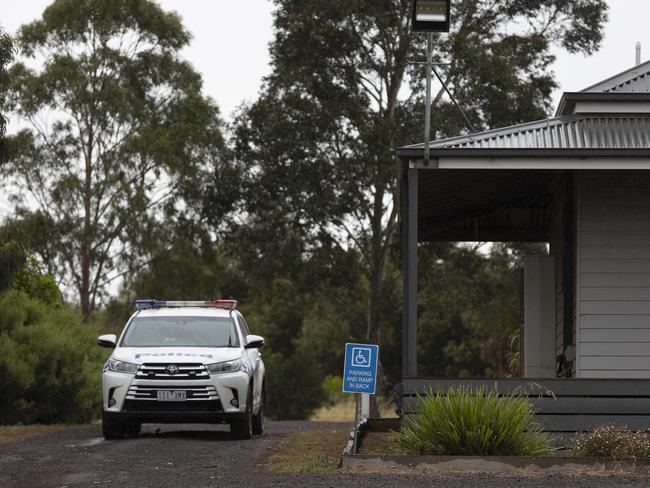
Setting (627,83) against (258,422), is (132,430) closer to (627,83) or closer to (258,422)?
(258,422)

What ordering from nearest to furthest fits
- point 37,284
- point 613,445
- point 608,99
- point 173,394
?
point 613,445 → point 173,394 → point 608,99 → point 37,284

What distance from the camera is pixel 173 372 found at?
54.0 ft

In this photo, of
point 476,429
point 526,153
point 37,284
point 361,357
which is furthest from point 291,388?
point 476,429

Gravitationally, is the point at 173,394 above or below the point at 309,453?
above

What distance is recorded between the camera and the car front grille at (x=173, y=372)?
16.5 meters

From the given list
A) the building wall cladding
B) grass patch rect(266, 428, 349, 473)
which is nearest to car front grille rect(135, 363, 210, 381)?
grass patch rect(266, 428, 349, 473)

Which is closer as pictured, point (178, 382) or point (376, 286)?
point (178, 382)

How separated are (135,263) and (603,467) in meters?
29.8

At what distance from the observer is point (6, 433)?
19.6m

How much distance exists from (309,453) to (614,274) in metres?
5.04

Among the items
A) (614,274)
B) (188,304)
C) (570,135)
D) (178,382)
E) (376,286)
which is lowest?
(178,382)

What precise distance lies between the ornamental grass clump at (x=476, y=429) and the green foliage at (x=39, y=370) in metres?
11.4

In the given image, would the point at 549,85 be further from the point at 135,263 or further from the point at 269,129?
the point at 135,263

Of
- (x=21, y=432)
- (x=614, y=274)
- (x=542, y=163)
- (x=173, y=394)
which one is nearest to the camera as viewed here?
(x=542, y=163)
